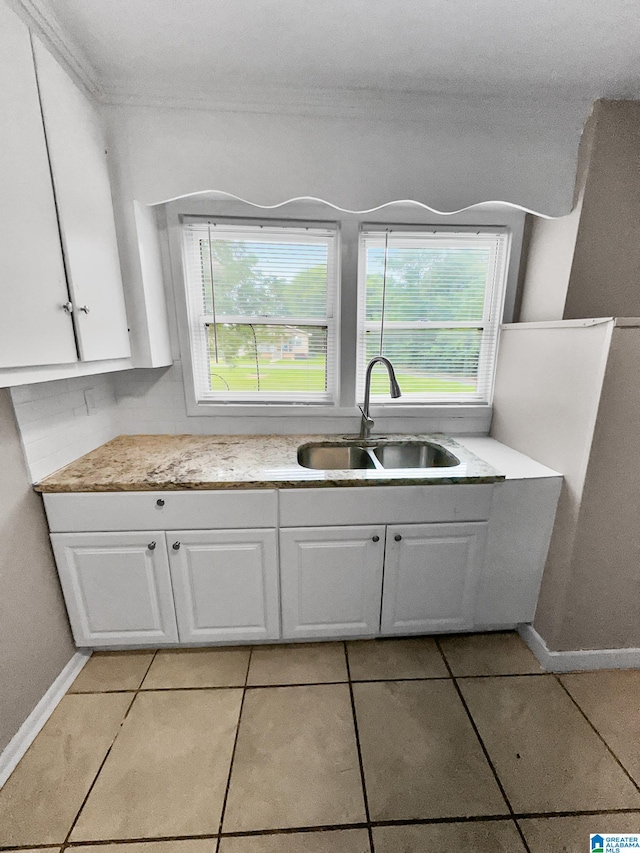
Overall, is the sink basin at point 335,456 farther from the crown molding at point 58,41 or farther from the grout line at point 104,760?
the crown molding at point 58,41

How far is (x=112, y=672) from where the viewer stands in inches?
63.6

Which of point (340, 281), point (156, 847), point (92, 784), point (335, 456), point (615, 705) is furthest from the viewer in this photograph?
point (335, 456)

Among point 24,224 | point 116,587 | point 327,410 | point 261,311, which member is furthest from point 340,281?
point 116,587

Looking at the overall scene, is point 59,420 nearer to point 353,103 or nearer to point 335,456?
point 335,456

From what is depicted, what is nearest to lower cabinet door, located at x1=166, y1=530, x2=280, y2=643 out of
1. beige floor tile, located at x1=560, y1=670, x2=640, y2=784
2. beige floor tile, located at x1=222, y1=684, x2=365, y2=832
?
beige floor tile, located at x1=222, y1=684, x2=365, y2=832

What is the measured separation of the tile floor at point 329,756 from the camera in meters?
1.10

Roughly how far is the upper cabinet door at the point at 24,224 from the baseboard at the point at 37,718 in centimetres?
136

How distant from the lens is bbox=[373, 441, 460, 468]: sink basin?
202cm

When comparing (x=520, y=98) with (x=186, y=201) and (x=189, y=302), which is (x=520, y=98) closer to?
(x=186, y=201)

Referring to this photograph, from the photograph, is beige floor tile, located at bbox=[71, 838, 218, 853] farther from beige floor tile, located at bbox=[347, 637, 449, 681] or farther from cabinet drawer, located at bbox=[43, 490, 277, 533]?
cabinet drawer, located at bbox=[43, 490, 277, 533]

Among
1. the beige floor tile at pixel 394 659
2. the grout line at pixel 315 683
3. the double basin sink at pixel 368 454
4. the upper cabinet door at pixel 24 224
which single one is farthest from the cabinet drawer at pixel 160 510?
the beige floor tile at pixel 394 659

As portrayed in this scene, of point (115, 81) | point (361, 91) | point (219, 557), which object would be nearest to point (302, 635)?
point (219, 557)

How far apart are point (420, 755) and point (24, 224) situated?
2278mm

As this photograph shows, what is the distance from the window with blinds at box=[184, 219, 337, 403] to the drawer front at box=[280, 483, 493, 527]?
0.77 m
